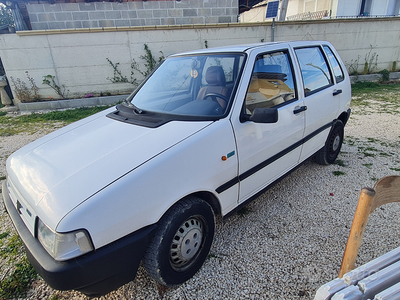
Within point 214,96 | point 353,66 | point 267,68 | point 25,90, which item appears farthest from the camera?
point 353,66

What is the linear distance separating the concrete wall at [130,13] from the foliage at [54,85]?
185cm

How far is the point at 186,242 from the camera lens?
2.01 meters

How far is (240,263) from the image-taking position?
7.46ft

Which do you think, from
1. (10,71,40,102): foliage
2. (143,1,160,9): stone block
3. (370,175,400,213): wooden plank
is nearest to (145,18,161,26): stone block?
(143,1,160,9): stone block

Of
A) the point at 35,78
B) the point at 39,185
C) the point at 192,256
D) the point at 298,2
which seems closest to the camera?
the point at 39,185

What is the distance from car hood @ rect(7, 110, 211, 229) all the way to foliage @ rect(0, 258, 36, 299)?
83 cm

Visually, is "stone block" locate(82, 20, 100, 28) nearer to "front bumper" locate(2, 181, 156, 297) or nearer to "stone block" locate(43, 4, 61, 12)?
"stone block" locate(43, 4, 61, 12)

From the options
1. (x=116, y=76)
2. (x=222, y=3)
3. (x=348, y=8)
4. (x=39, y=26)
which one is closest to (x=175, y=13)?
(x=222, y=3)

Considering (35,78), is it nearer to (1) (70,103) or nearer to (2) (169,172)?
(1) (70,103)

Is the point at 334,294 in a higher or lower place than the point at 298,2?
lower

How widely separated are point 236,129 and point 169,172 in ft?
2.45

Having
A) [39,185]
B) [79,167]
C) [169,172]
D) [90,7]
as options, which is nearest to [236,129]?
[169,172]

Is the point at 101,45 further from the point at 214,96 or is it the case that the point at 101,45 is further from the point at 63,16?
the point at 214,96

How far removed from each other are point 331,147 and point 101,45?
7.49 metres
